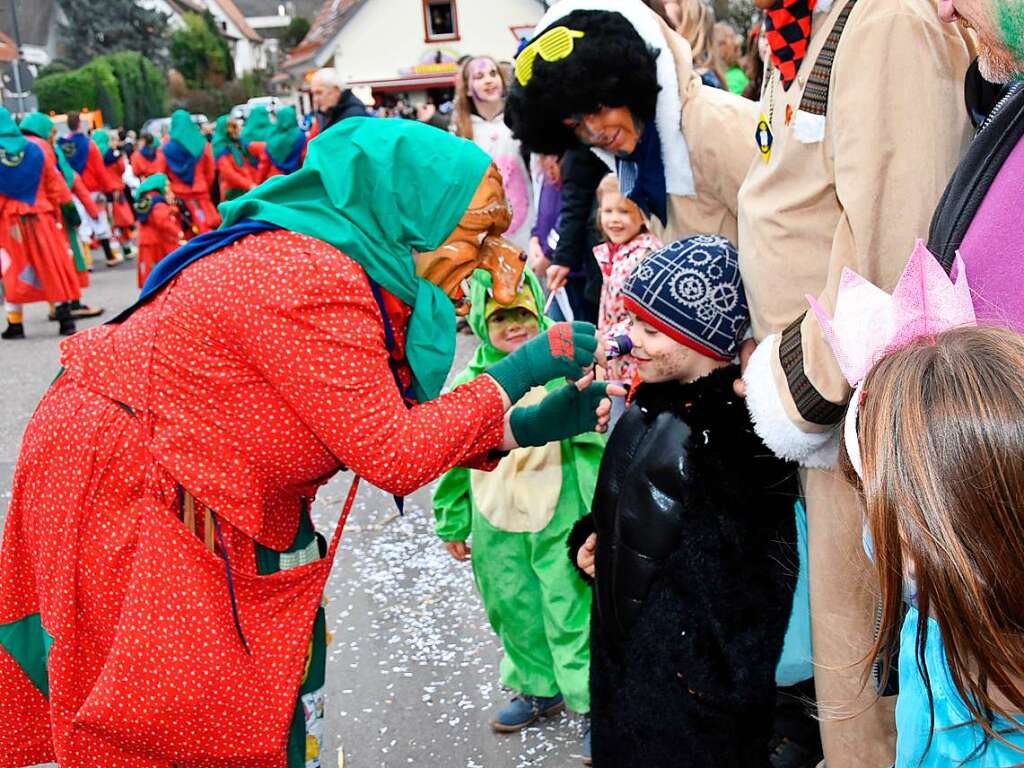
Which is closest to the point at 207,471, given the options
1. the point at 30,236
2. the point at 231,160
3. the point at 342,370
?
the point at 342,370

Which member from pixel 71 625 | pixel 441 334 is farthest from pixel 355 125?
pixel 71 625

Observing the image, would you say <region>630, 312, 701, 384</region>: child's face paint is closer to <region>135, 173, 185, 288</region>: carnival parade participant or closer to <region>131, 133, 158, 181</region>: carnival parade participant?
<region>135, 173, 185, 288</region>: carnival parade participant

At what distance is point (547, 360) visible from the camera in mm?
2117

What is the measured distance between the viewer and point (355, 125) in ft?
6.72

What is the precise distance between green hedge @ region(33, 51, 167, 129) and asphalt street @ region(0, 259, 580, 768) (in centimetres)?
2447

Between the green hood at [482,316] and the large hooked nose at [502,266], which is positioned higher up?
the large hooked nose at [502,266]

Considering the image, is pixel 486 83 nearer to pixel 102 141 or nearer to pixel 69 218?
pixel 69 218

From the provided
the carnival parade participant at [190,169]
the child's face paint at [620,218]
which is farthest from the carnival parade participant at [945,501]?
the carnival parade participant at [190,169]

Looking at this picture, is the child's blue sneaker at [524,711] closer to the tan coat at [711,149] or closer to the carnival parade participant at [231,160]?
the tan coat at [711,149]

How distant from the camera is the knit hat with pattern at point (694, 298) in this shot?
204cm

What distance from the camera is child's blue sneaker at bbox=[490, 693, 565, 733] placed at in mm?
3154

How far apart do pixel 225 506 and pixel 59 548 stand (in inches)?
14.1

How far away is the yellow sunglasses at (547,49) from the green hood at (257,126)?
10.8m

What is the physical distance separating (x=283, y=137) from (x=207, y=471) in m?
10.9
